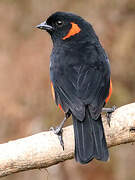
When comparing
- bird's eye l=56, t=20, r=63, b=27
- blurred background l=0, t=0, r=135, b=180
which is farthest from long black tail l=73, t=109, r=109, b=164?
blurred background l=0, t=0, r=135, b=180

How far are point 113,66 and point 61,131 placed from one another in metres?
4.89

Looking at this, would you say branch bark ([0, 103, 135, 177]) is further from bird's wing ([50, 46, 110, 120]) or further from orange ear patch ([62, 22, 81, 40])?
orange ear patch ([62, 22, 81, 40])

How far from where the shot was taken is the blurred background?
10344mm

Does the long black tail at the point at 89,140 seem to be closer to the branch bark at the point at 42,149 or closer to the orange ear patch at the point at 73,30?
the branch bark at the point at 42,149

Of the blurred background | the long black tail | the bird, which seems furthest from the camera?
the blurred background

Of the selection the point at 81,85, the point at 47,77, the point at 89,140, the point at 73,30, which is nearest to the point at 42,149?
the point at 89,140

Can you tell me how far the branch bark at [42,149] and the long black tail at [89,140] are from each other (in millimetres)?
208

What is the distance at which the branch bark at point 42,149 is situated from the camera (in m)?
5.66

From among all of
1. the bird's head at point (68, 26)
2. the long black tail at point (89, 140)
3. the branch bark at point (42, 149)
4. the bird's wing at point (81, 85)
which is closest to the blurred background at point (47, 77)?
the bird's head at point (68, 26)

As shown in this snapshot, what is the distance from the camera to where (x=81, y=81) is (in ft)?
19.4

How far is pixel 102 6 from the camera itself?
434 inches

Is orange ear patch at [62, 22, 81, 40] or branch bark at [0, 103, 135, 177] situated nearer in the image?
branch bark at [0, 103, 135, 177]

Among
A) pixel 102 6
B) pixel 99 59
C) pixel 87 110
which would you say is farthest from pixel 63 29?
pixel 102 6

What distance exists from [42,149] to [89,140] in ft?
1.72
